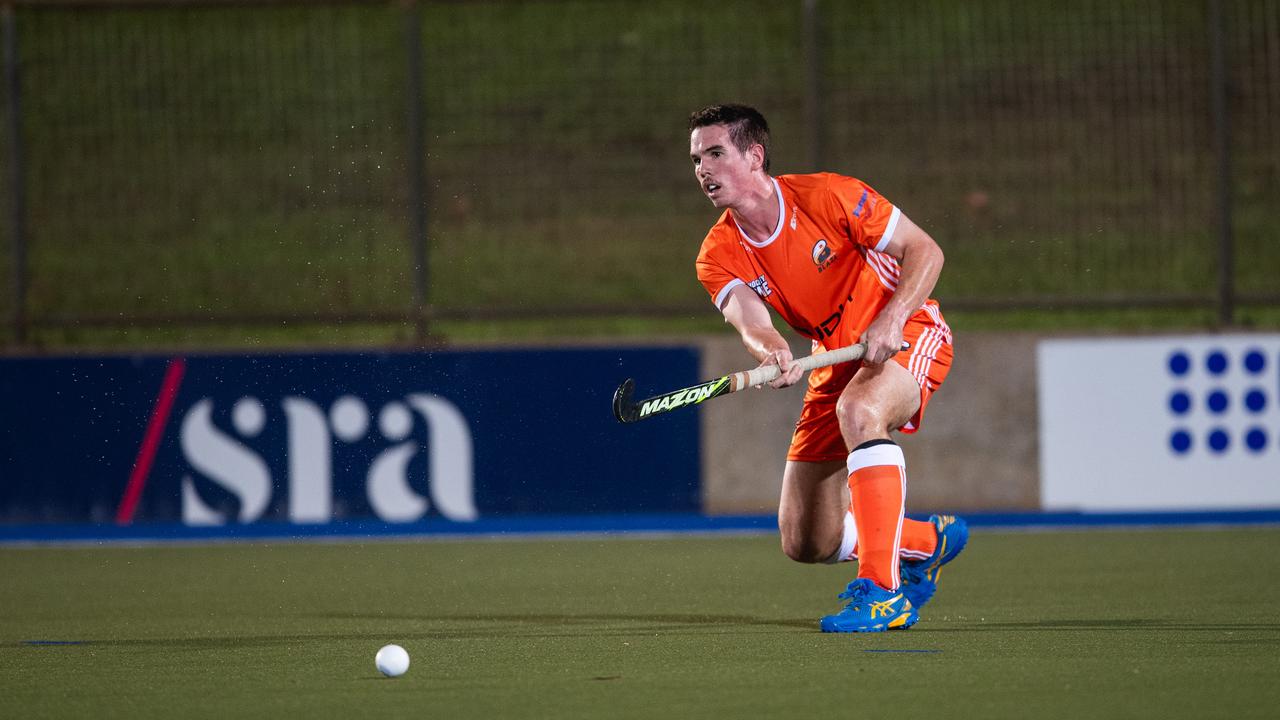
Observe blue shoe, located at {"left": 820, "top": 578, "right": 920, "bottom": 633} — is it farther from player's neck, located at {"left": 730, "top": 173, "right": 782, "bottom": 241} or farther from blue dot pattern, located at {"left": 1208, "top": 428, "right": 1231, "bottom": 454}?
blue dot pattern, located at {"left": 1208, "top": 428, "right": 1231, "bottom": 454}

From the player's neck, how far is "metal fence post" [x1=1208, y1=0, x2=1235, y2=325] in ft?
18.1

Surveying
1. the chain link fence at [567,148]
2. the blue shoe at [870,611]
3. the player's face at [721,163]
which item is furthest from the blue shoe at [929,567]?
the chain link fence at [567,148]

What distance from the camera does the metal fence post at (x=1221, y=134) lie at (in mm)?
10438

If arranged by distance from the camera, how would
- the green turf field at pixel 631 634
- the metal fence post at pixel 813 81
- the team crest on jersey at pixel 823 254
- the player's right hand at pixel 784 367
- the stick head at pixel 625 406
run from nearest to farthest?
1. the green turf field at pixel 631 634
2. the stick head at pixel 625 406
3. the player's right hand at pixel 784 367
4. the team crest on jersey at pixel 823 254
5. the metal fence post at pixel 813 81

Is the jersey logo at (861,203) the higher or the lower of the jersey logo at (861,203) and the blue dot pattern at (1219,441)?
the higher

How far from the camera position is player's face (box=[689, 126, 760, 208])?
541cm

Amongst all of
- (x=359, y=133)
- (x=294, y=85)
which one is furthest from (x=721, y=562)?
(x=294, y=85)

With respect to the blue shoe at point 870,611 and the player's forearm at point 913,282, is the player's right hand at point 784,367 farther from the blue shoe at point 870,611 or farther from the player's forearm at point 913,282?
the blue shoe at point 870,611

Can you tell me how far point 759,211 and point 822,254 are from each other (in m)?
0.23

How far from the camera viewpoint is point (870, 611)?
520 cm

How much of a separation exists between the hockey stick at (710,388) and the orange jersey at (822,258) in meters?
0.20

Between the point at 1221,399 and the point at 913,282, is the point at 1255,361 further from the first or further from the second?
the point at 913,282

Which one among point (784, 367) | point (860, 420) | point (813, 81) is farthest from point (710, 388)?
point (813, 81)

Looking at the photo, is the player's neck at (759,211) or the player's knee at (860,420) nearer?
the player's knee at (860,420)
